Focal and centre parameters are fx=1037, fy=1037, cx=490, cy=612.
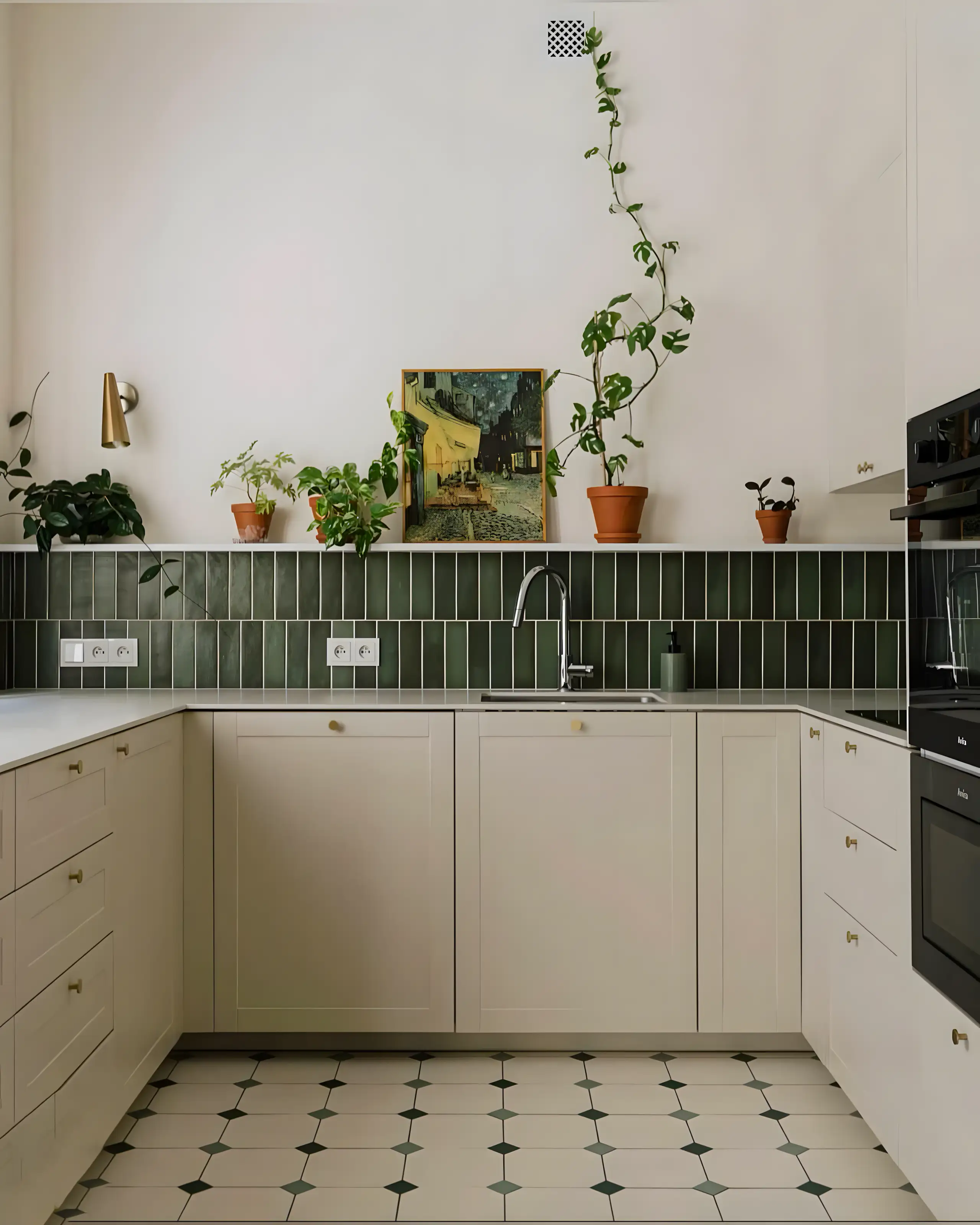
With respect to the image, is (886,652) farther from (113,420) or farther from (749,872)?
(113,420)

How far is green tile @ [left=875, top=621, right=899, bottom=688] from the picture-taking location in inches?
121

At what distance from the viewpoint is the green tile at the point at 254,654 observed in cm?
311

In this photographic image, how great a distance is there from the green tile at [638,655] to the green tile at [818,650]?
47 centimetres

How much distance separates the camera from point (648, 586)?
10.2 ft

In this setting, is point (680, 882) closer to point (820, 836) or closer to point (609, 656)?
point (820, 836)

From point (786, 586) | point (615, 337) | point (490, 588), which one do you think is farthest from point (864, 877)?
point (615, 337)

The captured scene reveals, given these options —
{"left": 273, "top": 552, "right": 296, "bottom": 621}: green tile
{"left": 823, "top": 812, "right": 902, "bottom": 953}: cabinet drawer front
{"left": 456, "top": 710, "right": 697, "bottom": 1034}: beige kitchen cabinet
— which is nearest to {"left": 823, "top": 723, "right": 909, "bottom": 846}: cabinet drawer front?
{"left": 823, "top": 812, "right": 902, "bottom": 953}: cabinet drawer front

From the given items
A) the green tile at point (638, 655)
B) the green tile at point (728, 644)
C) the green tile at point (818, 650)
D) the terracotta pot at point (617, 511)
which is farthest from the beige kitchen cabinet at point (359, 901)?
the green tile at point (818, 650)

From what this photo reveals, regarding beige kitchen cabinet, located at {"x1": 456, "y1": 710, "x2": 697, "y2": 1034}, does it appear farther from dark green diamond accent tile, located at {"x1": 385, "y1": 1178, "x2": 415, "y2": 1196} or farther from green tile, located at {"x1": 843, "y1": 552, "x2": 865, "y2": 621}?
green tile, located at {"x1": 843, "y1": 552, "x2": 865, "y2": 621}

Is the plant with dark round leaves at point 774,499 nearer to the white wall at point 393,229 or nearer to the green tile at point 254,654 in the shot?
the white wall at point 393,229

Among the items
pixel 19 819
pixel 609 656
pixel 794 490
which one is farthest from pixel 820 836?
pixel 19 819

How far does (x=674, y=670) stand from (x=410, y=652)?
0.78 metres

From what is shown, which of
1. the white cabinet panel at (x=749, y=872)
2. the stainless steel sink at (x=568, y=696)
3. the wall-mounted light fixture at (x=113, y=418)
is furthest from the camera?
the wall-mounted light fixture at (x=113, y=418)

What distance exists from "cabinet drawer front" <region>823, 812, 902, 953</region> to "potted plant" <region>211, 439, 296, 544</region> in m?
1.78
